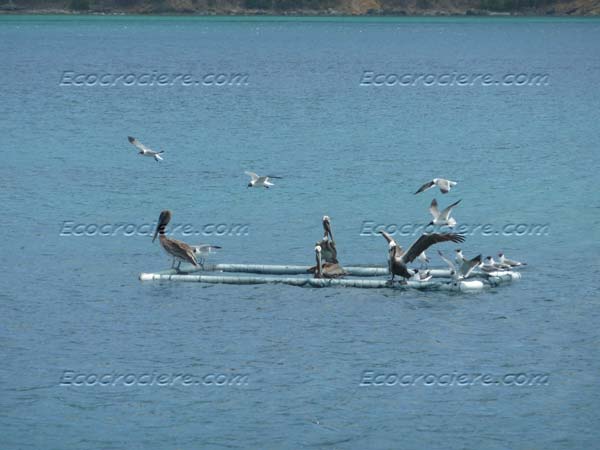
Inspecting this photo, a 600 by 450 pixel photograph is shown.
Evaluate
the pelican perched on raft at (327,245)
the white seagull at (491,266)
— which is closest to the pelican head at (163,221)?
the pelican perched on raft at (327,245)

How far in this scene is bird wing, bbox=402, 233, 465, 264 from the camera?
107 ft

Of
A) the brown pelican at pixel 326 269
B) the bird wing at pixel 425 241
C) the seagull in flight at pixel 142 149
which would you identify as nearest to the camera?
the bird wing at pixel 425 241

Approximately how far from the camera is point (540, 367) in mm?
28547

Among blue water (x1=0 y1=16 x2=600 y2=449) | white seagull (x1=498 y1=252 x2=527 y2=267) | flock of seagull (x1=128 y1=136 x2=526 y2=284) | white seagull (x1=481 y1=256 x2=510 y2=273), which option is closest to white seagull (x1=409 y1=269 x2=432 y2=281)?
flock of seagull (x1=128 y1=136 x2=526 y2=284)

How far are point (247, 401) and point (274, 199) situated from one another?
80.0 feet

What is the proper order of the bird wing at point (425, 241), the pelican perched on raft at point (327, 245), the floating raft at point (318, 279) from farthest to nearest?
the pelican perched on raft at point (327, 245) → the floating raft at point (318, 279) → the bird wing at point (425, 241)

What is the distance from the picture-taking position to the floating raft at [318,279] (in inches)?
1352

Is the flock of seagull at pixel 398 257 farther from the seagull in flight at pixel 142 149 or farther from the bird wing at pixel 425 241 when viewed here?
the seagull in flight at pixel 142 149

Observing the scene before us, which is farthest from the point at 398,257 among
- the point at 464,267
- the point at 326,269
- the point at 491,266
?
the point at 491,266

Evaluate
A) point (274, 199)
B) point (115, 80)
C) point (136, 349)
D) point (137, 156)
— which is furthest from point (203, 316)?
point (115, 80)

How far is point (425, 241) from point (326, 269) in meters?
2.99

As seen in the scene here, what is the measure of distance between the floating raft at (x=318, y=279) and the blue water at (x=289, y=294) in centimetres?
38

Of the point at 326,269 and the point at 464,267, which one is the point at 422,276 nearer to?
the point at 464,267

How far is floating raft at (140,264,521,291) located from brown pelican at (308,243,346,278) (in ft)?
0.57
